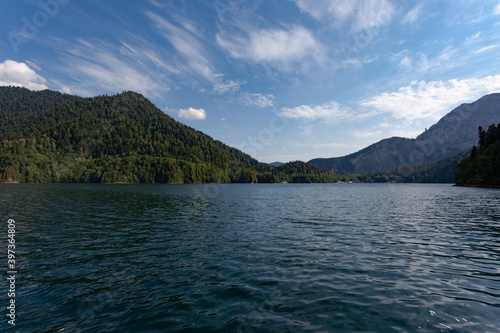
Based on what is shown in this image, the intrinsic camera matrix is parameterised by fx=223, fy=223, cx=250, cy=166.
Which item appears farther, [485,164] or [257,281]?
[485,164]

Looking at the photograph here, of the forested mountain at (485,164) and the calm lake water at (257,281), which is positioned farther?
the forested mountain at (485,164)

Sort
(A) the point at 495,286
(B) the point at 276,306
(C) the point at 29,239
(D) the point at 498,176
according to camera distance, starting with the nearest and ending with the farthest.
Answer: (B) the point at 276,306 < (A) the point at 495,286 < (C) the point at 29,239 < (D) the point at 498,176

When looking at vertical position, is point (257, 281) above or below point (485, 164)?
below

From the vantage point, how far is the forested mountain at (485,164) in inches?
5133

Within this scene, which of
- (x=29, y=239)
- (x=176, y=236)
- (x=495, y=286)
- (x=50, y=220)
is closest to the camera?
(x=495, y=286)

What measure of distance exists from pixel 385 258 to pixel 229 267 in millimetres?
13445

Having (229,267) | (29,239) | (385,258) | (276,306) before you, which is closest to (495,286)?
(385,258)

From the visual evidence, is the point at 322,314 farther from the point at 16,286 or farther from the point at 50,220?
the point at 50,220

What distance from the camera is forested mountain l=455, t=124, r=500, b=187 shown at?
130387 mm

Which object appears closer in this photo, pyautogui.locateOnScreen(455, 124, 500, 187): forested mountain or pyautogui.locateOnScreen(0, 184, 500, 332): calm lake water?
pyautogui.locateOnScreen(0, 184, 500, 332): calm lake water

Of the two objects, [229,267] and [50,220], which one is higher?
[50,220]

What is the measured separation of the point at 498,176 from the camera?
420 feet

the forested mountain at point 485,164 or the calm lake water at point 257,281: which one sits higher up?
the forested mountain at point 485,164

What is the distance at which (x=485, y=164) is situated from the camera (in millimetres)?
138000
